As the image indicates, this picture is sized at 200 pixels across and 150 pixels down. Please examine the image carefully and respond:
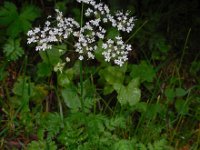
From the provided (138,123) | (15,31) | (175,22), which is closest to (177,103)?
(138,123)

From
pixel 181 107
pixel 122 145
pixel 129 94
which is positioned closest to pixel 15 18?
pixel 129 94

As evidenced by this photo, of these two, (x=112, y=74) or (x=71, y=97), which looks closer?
(x=71, y=97)

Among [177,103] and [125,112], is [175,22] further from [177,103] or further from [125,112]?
Result: [125,112]

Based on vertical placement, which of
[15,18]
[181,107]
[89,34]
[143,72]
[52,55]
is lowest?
[181,107]

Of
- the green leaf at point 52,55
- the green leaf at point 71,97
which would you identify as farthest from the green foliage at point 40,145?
the green leaf at point 52,55

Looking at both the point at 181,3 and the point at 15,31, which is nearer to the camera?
the point at 15,31

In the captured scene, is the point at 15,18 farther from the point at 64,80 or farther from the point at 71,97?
the point at 71,97

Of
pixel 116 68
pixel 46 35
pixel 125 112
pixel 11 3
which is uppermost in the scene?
pixel 11 3
